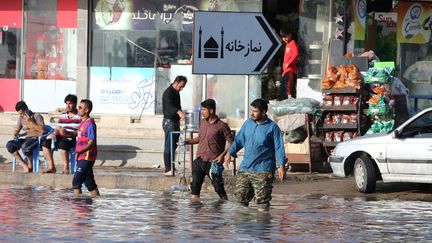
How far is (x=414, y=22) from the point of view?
81.3 ft

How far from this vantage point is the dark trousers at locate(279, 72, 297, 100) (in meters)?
23.6

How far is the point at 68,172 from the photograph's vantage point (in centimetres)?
2008

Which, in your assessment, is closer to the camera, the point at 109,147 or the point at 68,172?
the point at 68,172

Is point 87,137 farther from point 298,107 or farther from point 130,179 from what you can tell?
point 298,107

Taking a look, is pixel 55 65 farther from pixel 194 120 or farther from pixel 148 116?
pixel 194 120

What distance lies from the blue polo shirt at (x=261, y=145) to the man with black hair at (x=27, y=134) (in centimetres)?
702

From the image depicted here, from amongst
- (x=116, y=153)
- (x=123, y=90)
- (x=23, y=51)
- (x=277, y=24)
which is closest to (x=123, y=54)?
(x=123, y=90)

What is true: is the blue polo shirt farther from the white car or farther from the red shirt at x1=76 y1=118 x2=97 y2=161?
the white car

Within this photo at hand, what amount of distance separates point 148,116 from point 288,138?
160 inches

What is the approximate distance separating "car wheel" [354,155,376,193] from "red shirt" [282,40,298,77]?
5.45 meters

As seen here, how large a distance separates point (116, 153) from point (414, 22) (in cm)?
733

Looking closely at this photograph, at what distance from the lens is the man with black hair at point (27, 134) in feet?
67.2

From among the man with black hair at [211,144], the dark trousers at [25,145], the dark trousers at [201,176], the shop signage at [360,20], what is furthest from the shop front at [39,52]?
the man with black hair at [211,144]

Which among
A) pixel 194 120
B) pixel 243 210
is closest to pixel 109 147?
pixel 194 120
